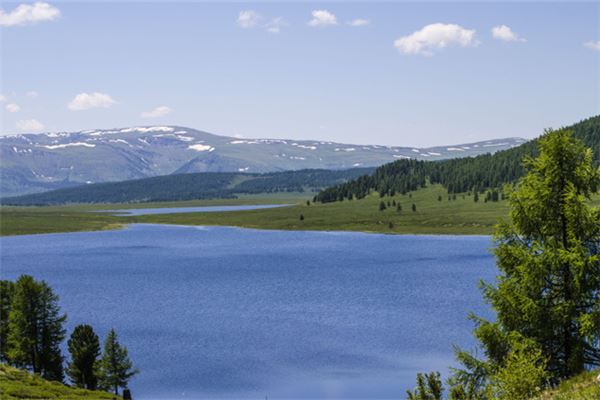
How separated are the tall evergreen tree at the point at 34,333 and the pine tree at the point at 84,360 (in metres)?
4.85

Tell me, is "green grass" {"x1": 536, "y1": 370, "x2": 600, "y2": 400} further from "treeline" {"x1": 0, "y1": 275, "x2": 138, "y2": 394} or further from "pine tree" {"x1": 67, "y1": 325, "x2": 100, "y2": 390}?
"pine tree" {"x1": 67, "y1": 325, "x2": 100, "y2": 390}

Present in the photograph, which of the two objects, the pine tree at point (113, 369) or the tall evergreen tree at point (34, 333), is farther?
the tall evergreen tree at point (34, 333)

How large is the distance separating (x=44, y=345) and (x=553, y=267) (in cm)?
5151

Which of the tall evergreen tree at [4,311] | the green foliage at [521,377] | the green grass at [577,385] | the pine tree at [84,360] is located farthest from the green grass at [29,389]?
the green grass at [577,385]

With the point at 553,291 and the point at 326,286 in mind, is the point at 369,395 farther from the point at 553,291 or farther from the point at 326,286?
the point at 326,286

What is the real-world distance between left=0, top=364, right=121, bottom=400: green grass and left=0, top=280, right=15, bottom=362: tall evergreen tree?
17.1 meters

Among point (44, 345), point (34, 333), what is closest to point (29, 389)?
point (34, 333)

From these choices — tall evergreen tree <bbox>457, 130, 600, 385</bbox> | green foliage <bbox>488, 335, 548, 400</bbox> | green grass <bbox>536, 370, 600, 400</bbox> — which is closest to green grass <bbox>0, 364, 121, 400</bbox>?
tall evergreen tree <bbox>457, 130, 600, 385</bbox>

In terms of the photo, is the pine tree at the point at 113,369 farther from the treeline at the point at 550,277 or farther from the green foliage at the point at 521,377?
the green foliage at the point at 521,377

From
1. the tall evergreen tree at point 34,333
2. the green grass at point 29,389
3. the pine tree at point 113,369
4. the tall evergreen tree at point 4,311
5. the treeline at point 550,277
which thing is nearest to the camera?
the treeline at point 550,277

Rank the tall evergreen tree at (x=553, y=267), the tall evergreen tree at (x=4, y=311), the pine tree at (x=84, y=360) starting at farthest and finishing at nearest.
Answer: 1. the tall evergreen tree at (x=4, y=311)
2. the pine tree at (x=84, y=360)
3. the tall evergreen tree at (x=553, y=267)

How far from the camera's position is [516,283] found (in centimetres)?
2491

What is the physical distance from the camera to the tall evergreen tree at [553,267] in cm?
2373

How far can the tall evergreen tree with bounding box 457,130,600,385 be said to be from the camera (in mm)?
23734
